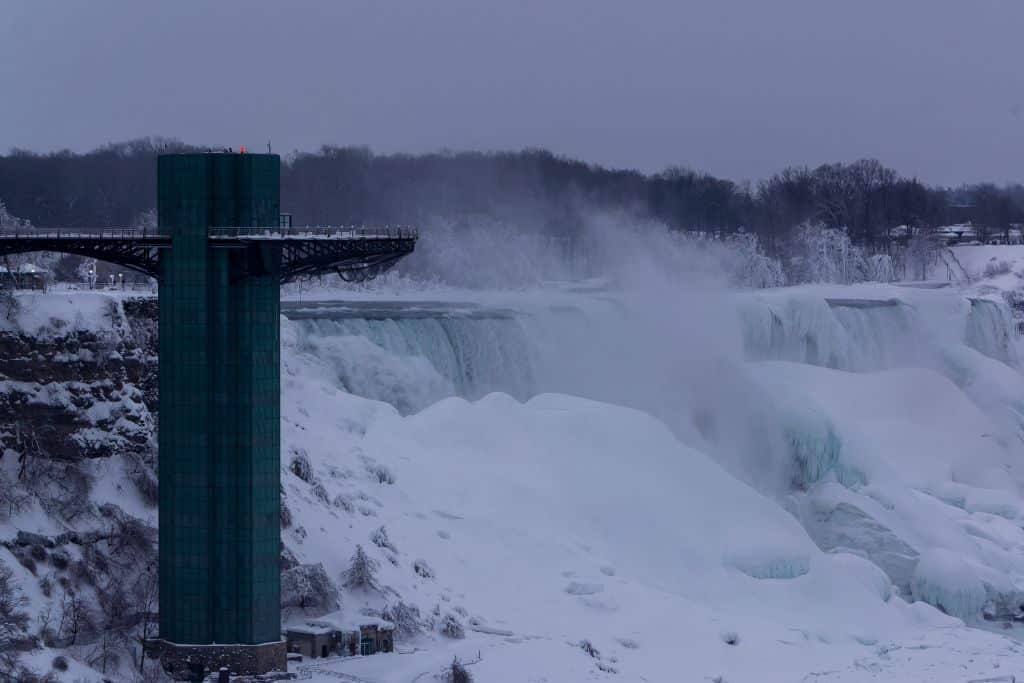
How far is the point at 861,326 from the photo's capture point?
76.4 metres

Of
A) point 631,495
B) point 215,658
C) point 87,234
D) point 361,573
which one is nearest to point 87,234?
point 87,234

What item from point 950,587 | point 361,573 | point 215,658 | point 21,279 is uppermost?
point 21,279

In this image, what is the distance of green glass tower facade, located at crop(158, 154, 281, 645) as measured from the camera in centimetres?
2894

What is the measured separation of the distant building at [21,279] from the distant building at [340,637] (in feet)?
25.3

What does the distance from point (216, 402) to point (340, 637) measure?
4622mm

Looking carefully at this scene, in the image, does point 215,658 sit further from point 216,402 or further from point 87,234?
point 87,234

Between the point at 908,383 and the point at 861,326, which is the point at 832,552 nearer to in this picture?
the point at 908,383

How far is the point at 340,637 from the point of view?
1219 inches

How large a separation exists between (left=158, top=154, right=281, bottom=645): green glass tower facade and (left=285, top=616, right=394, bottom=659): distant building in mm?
1561

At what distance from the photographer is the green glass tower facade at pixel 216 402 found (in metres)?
28.9

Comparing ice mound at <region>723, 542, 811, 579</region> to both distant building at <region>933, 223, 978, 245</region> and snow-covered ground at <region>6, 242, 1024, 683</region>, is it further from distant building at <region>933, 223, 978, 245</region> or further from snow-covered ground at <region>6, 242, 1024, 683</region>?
distant building at <region>933, 223, 978, 245</region>

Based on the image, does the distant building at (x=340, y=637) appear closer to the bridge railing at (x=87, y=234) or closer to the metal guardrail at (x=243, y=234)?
the metal guardrail at (x=243, y=234)

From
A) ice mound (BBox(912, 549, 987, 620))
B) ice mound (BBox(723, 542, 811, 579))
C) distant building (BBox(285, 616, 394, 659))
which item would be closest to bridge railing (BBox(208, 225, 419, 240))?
distant building (BBox(285, 616, 394, 659))

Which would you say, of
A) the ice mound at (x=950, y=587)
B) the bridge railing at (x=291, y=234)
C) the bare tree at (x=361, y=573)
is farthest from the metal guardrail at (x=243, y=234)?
the ice mound at (x=950, y=587)
